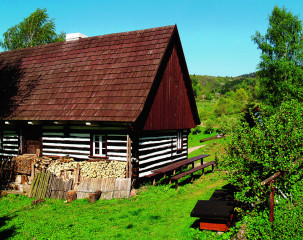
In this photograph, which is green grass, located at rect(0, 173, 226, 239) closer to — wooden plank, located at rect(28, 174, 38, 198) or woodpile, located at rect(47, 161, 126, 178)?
wooden plank, located at rect(28, 174, 38, 198)

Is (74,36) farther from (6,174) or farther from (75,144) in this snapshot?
(6,174)

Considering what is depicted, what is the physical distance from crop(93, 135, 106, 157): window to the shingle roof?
1.12 metres

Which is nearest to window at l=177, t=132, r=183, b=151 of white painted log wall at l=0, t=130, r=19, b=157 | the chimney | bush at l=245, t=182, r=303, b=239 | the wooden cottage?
the wooden cottage

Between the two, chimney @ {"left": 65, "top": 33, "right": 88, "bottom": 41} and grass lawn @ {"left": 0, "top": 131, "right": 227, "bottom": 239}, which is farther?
chimney @ {"left": 65, "top": 33, "right": 88, "bottom": 41}

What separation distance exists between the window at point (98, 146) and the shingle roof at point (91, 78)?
1121 millimetres

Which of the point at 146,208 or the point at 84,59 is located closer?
the point at 146,208

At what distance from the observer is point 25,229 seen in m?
7.53

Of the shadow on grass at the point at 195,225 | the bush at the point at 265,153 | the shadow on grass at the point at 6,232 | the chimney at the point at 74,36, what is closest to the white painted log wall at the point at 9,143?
the shadow on grass at the point at 6,232

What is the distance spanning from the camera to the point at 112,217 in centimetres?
795

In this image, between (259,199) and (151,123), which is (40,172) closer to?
(151,123)

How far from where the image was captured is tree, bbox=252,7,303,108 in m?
20.4

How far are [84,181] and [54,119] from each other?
3.43 m

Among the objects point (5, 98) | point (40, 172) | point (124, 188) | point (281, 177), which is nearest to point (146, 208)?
point (124, 188)

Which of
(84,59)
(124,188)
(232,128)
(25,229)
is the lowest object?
(25,229)
